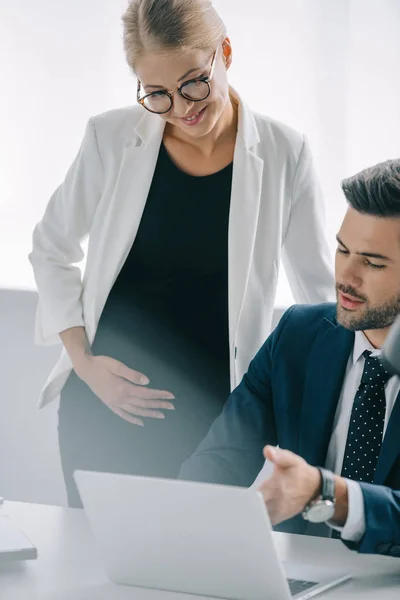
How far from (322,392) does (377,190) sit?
424mm

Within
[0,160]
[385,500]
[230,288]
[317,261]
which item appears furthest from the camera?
[0,160]

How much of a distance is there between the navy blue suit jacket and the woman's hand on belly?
28cm

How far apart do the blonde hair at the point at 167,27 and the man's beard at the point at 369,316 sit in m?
0.61

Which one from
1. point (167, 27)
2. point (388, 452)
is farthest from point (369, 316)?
point (167, 27)

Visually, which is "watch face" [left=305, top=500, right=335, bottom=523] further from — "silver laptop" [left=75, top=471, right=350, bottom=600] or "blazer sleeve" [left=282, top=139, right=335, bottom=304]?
"blazer sleeve" [left=282, top=139, right=335, bottom=304]

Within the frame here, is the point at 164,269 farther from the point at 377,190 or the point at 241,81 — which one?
the point at 241,81

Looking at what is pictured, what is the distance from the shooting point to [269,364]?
2066mm

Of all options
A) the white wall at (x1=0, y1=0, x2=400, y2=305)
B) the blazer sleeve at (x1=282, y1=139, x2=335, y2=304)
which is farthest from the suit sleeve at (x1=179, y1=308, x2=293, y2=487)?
the white wall at (x1=0, y1=0, x2=400, y2=305)

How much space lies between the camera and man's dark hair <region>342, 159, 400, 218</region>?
1.90 metres

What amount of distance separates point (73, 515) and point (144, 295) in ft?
2.28

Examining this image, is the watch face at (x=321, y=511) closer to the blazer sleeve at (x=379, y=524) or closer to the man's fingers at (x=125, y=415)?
the blazer sleeve at (x=379, y=524)

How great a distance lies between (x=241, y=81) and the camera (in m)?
3.73

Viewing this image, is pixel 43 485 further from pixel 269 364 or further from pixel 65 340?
pixel 269 364

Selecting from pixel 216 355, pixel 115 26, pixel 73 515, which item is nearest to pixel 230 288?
pixel 216 355
